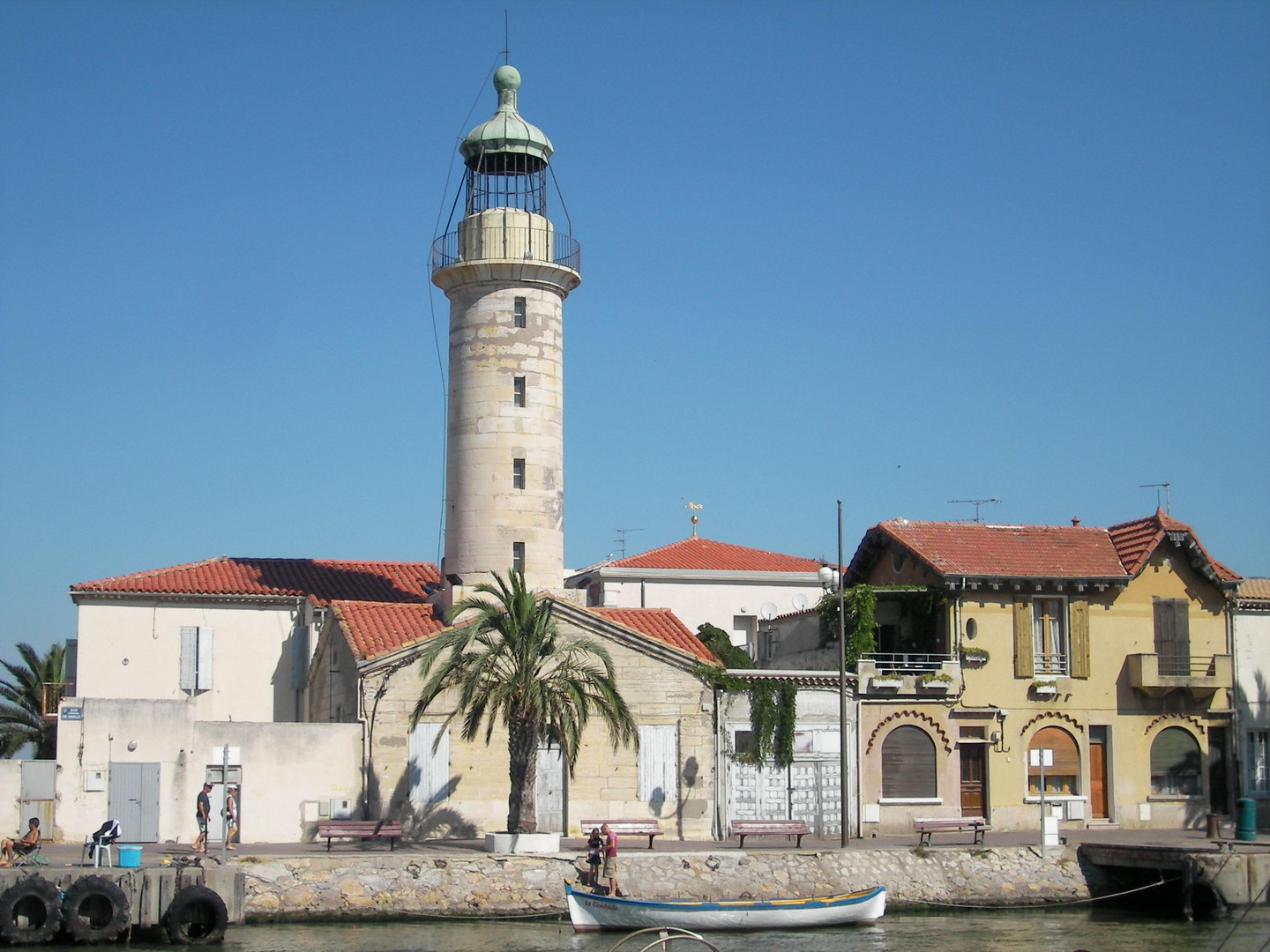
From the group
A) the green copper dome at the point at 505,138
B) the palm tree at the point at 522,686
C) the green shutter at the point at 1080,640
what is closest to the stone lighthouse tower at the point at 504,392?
the green copper dome at the point at 505,138

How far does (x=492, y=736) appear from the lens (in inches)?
1415

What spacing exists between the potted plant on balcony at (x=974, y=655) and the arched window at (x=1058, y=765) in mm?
2428

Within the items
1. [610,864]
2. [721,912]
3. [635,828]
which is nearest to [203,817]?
[610,864]

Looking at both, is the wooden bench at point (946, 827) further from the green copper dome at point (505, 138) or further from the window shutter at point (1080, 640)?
the green copper dome at point (505, 138)

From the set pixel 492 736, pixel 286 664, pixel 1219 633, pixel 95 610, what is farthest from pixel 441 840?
pixel 1219 633

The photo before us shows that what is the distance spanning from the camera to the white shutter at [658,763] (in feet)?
120

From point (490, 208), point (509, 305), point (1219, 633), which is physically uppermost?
point (490, 208)

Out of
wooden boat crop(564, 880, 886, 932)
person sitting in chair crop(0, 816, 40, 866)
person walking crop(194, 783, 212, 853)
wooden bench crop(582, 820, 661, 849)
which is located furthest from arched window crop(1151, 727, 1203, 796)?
person sitting in chair crop(0, 816, 40, 866)

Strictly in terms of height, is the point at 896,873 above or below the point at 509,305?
below

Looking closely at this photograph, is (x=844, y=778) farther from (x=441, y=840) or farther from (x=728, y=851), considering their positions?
(x=441, y=840)

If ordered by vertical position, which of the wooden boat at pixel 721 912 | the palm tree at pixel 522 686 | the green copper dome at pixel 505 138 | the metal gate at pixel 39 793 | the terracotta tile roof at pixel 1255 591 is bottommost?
the wooden boat at pixel 721 912

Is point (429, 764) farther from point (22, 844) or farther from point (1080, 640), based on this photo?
point (1080, 640)

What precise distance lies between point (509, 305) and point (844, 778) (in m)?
15.4

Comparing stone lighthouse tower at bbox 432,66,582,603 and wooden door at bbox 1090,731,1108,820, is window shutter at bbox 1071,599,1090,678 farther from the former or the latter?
stone lighthouse tower at bbox 432,66,582,603
